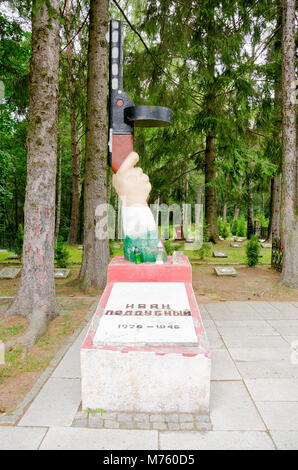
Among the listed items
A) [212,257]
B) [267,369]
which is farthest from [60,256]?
[267,369]

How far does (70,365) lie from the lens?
429 cm

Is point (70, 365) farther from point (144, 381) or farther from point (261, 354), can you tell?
point (261, 354)

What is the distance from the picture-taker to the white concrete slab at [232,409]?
119 inches

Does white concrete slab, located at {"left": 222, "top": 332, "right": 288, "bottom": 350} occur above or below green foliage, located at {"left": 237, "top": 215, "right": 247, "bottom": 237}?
below

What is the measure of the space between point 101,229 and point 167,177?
807 cm

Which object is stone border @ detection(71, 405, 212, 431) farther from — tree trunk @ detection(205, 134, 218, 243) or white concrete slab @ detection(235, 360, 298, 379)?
tree trunk @ detection(205, 134, 218, 243)

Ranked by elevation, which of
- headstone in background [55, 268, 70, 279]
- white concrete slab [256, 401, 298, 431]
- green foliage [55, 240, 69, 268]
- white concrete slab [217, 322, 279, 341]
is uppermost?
green foliage [55, 240, 69, 268]

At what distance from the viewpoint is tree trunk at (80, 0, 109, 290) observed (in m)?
7.76

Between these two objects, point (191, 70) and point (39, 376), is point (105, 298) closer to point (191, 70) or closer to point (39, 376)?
point (39, 376)

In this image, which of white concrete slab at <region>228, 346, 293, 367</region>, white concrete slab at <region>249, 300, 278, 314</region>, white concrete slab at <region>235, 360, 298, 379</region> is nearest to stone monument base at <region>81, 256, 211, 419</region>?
white concrete slab at <region>235, 360, 298, 379</region>

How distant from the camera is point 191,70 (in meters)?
12.1

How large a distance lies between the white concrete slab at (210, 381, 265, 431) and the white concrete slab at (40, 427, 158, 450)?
0.63 m

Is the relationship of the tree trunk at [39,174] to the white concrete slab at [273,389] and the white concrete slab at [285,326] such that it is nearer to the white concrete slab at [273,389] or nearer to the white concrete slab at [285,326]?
the white concrete slab at [273,389]

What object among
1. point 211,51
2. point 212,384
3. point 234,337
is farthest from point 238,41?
point 212,384
